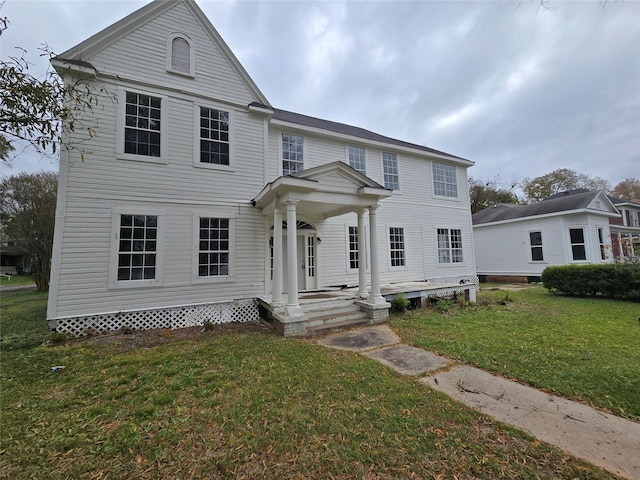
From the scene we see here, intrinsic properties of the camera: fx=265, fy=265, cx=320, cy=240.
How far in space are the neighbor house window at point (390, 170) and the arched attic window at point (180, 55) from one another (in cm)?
747

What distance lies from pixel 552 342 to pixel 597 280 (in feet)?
24.8

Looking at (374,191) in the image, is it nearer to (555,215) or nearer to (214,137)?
(214,137)

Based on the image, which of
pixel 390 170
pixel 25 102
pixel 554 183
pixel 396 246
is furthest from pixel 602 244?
pixel 554 183

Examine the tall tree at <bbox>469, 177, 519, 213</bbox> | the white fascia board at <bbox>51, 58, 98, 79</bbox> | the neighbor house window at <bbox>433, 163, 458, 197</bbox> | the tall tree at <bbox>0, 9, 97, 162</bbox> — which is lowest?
the tall tree at <bbox>0, 9, 97, 162</bbox>

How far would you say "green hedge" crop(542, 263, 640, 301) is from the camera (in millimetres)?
9273

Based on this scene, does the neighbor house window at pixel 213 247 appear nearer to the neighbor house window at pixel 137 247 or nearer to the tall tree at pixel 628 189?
the neighbor house window at pixel 137 247

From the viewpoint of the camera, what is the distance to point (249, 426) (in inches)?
109

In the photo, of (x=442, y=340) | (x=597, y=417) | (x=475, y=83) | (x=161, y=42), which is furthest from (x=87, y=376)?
(x=475, y=83)

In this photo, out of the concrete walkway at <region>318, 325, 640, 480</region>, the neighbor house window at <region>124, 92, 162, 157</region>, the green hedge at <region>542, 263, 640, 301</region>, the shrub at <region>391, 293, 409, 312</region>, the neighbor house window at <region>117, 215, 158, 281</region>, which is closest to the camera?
the concrete walkway at <region>318, 325, 640, 480</region>

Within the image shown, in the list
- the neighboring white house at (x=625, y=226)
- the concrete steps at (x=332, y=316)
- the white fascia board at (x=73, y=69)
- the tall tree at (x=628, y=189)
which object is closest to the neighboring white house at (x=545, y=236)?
the neighboring white house at (x=625, y=226)

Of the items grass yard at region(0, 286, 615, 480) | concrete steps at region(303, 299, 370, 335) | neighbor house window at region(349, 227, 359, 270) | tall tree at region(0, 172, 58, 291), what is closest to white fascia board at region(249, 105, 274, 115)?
neighbor house window at region(349, 227, 359, 270)

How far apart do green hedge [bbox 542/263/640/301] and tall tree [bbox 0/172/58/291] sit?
27.9 m

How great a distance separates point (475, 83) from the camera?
1120 cm

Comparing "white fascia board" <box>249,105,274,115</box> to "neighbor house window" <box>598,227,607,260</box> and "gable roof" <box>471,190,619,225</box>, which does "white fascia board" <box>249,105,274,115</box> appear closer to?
"gable roof" <box>471,190,619,225</box>
